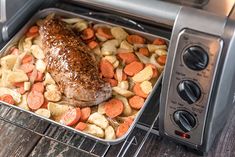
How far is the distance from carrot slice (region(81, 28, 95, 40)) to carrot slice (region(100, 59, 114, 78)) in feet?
0.31

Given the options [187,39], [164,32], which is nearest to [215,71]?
[187,39]

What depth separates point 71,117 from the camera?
2.96ft

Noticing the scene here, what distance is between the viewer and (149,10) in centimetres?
84

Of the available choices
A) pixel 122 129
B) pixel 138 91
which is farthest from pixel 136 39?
pixel 122 129

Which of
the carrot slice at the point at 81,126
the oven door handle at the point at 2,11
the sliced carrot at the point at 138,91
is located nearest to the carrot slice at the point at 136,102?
the sliced carrot at the point at 138,91

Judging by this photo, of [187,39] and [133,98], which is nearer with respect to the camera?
[187,39]

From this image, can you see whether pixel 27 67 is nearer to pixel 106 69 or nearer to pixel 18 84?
pixel 18 84

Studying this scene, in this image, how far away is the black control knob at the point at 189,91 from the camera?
81 cm

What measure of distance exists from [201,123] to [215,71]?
5.0 inches

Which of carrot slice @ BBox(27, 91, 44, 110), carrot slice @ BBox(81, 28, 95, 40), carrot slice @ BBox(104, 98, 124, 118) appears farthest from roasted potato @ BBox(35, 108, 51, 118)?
carrot slice @ BBox(81, 28, 95, 40)

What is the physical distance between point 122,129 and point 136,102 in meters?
0.08

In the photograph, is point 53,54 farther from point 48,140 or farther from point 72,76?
point 48,140

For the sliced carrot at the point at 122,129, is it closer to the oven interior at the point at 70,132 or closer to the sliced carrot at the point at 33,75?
the oven interior at the point at 70,132

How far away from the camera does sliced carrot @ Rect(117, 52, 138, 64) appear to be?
1.02 m
